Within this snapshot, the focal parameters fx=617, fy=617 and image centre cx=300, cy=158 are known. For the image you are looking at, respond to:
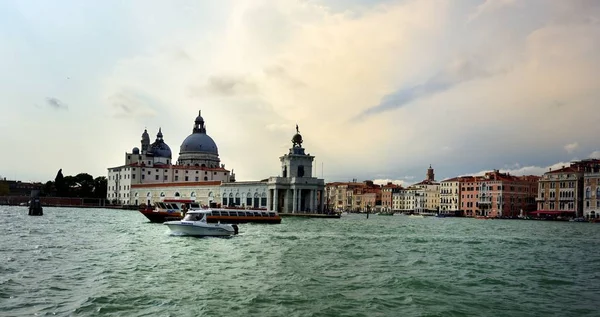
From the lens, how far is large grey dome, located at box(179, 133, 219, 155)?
112m

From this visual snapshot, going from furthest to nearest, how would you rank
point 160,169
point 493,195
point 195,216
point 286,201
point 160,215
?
1. point 160,169
2. point 493,195
3. point 286,201
4. point 160,215
5. point 195,216

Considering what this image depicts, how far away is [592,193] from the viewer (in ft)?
278

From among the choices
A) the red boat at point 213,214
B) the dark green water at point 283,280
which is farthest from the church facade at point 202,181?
the dark green water at point 283,280

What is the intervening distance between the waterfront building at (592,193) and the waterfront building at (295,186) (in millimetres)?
37545

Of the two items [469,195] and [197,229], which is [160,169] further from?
[197,229]

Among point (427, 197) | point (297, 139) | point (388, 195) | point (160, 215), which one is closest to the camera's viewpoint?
point (160, 215)

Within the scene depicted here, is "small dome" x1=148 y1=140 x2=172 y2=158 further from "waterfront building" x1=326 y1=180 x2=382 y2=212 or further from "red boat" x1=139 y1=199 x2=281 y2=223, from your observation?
"red boat" x1=139 y1=199 x2=281 y2=223

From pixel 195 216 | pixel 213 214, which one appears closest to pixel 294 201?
pixel 213 214

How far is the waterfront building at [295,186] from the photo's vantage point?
251 feet

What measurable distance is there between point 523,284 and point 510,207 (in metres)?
89.6

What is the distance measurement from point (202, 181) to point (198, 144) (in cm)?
1503

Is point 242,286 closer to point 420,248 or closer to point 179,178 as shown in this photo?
point 420,248

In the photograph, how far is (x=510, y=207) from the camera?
334 ft

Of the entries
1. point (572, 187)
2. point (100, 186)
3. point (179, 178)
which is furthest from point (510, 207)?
point (100, 186)
